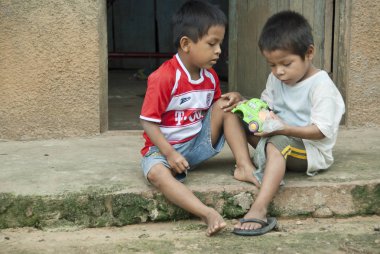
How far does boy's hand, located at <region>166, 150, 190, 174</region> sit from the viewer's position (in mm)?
2883

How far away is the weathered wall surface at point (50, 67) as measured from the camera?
399 centimetres

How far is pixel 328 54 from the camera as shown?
14.6 ft

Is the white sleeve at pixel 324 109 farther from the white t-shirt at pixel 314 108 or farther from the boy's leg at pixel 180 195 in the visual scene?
the boy's leg at pixel 180 195

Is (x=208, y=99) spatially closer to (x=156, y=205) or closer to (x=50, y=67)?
(x=156, y=205)

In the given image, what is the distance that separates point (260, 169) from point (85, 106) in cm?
156

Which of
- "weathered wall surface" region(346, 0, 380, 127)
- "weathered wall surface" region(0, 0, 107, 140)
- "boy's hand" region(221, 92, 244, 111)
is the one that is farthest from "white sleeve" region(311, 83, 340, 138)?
"weathered wall surface" region(0, 0, 107, 140)

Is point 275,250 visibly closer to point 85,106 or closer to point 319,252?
point 319,252

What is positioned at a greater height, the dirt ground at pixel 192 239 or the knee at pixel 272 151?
the knee at pixel 272 151

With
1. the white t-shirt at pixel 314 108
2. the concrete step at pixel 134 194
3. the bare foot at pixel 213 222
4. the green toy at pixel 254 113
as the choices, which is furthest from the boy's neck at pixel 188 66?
the bare foot at pixel 213 222

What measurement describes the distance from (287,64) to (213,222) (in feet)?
2.76

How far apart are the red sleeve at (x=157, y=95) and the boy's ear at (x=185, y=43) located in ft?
0.51

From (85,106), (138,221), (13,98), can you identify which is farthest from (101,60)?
(138,221)

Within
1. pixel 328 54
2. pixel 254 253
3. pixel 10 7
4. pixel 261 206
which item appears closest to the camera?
pixel 254 253

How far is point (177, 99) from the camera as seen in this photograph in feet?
9.95
